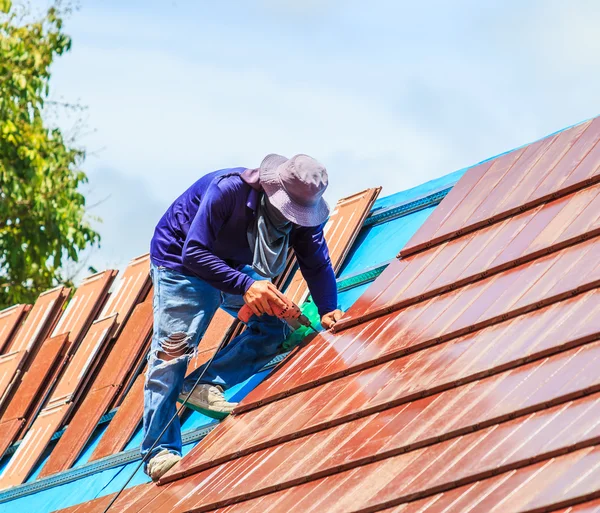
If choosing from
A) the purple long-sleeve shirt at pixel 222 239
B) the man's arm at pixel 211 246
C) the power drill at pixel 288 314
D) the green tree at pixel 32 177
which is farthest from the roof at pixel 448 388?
the green tree at pixel 32 177

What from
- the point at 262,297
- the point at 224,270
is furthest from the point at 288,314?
the point at 224,270

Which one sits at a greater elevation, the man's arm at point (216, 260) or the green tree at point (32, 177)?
the green tree at point (32, 177)

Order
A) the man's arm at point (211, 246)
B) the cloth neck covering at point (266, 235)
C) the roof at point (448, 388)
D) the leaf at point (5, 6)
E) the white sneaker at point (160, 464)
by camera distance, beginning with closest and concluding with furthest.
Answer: the roof at point (448, 388) < the white sneaker at point (160, 464) < the man's arm at point (211, 246) < the cloth neck covering at point (266, 235) < the leaf at point (5, 6)

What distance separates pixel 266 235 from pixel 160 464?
3.84ft

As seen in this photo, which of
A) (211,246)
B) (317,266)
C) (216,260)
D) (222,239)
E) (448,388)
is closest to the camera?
(448,388)

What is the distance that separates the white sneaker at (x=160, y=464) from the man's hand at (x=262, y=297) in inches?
30.3

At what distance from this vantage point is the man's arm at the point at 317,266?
5.55 meters

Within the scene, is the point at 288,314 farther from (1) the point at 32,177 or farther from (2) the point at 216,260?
(1) the point at 32,177

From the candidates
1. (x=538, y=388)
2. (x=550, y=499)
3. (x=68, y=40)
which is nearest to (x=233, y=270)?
(x=538, y=388)

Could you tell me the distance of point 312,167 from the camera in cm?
520

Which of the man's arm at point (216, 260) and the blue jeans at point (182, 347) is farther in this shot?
the blue jeans at point (182, 347)

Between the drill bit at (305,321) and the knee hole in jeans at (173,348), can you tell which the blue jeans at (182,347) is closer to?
the knee hole in jeans at (173,348)

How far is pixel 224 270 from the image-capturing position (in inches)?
203

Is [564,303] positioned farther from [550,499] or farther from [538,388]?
[550,499]
